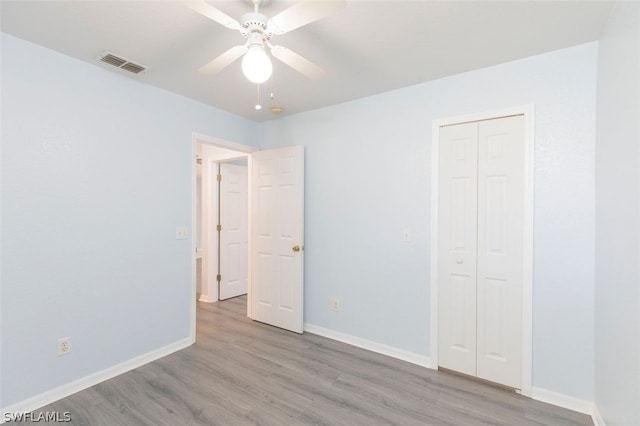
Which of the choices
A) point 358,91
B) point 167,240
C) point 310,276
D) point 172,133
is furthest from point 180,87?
point 310,276

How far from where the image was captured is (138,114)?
263cm

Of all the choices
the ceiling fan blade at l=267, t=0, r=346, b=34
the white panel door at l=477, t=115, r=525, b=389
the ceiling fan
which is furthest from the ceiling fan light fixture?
the white panel door at l=477, t=115, r=525, b=389

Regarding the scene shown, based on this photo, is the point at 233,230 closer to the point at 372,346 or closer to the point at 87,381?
the point at 87,381

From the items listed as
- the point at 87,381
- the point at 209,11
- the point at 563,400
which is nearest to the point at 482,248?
the point at 563,400

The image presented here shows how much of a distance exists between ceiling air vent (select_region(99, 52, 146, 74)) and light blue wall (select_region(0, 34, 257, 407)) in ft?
0.59

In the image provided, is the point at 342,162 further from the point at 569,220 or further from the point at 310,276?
the point at 569,220

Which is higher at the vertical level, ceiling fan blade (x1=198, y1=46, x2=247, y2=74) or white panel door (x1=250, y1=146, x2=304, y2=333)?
ceiling fan blade (x1=198, y1=46, x2=247, y2=74)

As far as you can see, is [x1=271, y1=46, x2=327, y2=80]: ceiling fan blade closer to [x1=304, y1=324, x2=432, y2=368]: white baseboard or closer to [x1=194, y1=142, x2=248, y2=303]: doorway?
[x1=304, y1=324, x2=432, y2=368]: white baseboard

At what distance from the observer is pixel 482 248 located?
2.39 metres

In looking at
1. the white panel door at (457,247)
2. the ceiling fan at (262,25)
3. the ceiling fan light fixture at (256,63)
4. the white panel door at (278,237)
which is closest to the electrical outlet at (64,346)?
the white panel door at (278,237)

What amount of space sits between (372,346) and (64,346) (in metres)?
2.50

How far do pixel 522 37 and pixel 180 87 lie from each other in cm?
271

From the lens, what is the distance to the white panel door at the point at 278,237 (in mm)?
3336

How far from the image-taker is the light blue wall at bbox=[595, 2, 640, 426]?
1.34m
